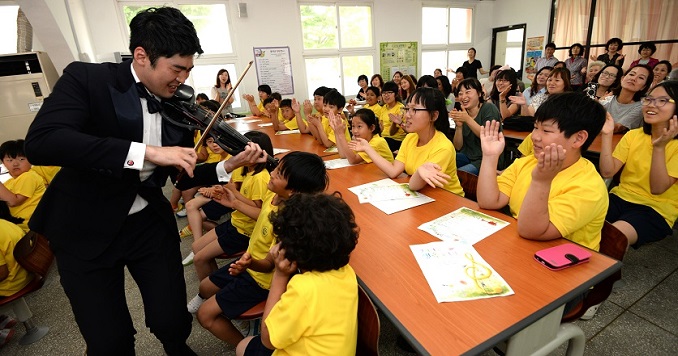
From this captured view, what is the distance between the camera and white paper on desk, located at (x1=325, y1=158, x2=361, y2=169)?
8.20 ft

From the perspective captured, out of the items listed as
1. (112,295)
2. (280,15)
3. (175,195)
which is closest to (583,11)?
(280,15)

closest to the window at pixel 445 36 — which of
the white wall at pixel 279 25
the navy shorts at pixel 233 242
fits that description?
the white wall at pixel 279 25

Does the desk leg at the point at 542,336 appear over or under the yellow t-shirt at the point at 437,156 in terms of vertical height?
under

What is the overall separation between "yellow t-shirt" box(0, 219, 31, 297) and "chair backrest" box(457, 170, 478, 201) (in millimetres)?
2508

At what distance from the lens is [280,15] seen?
270 inches

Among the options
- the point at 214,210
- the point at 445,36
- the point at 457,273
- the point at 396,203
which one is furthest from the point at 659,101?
the point at 445,36

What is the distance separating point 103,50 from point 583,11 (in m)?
9.80

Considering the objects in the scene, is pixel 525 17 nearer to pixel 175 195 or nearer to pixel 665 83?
pixel 665 83

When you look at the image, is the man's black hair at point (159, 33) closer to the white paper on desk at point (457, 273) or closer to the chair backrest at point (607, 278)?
the white paper on desk at point (457, 273)

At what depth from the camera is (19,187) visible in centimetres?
236

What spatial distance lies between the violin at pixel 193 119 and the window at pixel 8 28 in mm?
Answer: 5582

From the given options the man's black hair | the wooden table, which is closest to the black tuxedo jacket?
the man's black hair

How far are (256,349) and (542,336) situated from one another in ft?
3.07

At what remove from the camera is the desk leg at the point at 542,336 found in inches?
36.9
